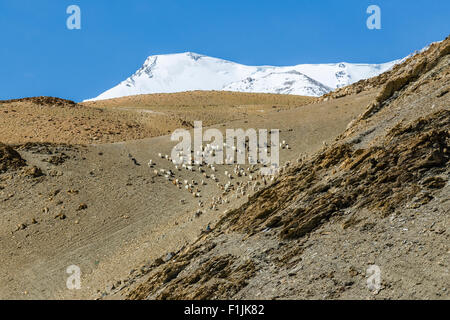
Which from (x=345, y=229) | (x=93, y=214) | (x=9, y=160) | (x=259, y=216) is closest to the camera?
(x=345, y=229)

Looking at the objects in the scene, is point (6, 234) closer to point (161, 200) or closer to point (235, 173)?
point (161, 200)

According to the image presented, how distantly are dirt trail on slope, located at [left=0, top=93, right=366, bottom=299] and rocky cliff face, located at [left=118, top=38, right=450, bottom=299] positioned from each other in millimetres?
3318

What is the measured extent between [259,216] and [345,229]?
137 inches

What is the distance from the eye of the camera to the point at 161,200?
25.7 m

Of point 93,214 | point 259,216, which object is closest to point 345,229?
point 259,216

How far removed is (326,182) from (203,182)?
599 inches

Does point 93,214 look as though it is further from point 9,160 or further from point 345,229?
point 345,229

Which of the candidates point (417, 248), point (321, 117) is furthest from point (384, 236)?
point (321, 117)

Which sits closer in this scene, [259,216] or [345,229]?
[345,229]

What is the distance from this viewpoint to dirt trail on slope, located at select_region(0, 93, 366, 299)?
1872 centimetres

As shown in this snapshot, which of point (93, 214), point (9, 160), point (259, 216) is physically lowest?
point (93, 214)

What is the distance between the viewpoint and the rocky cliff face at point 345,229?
382 inches

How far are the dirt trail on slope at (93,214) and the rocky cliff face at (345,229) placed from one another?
332 cm

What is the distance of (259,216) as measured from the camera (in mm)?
14391
